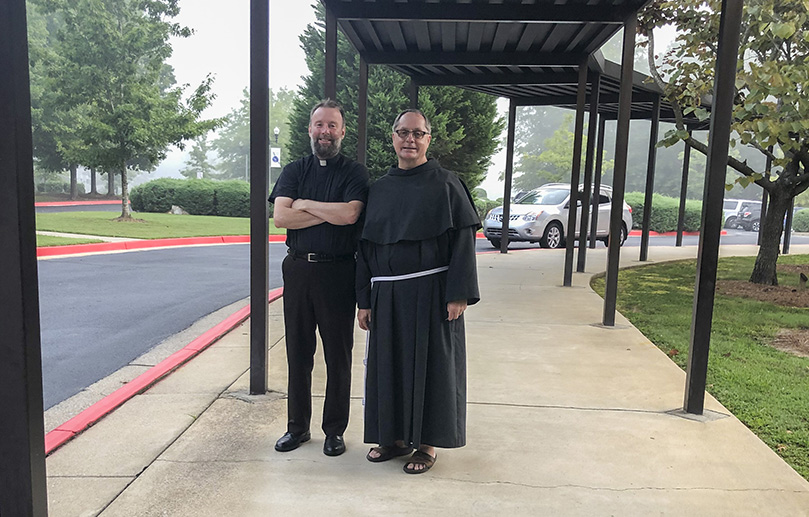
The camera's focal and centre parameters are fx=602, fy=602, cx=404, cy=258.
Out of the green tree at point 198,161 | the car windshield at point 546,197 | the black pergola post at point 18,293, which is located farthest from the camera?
the green tree at point 198,161

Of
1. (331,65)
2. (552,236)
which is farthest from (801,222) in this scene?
(331,65)

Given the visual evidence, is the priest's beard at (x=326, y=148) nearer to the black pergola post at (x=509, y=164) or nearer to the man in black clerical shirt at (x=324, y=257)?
the man in black clerical shirt at (x=324, y=257)

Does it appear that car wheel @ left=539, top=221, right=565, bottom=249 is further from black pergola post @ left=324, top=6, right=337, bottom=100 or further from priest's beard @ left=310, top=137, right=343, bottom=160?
priest's beard @ left=310, top=137, right=343, bottom=160

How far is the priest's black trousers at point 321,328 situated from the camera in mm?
3373

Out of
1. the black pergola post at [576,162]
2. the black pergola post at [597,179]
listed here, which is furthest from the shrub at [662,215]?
the black pergola post at [576,162]

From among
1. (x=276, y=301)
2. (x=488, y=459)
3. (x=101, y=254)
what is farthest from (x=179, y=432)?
(x=101, y=254)

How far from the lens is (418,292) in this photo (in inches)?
125

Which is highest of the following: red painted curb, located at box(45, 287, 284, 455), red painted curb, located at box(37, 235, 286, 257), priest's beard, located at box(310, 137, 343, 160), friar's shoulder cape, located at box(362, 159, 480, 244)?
priest's beard, located at box(310, 137, 343, 160)

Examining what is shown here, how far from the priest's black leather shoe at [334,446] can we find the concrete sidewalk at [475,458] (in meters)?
0.06

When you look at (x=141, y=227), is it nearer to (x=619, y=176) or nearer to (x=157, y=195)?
(x=157, y=195)

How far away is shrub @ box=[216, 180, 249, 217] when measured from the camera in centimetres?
2727

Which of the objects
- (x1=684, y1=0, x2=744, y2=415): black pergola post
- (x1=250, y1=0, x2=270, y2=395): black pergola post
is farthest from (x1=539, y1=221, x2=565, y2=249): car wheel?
(x1=250, y1=0, x2=270, y2=395): black pergola post

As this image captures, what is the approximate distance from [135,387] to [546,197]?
539 inches

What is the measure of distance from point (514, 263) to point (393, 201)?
9.57 metres
